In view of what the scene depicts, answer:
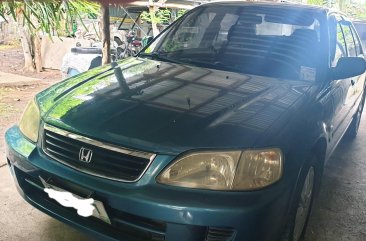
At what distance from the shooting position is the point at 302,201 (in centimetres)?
227

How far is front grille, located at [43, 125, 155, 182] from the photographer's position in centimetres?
176

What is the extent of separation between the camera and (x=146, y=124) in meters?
1.91

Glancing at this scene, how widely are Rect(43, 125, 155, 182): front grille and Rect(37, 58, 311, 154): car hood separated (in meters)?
0.04

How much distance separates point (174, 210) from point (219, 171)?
0.29 m

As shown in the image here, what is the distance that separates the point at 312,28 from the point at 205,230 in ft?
6.38

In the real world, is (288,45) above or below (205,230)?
above

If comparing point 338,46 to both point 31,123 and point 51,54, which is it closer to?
point 31,123

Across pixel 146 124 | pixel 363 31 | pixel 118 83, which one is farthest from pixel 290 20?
pixel 363 31

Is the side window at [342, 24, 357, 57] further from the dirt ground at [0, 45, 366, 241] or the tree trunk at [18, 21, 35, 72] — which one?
the tree trunk at [18, 21, 35, 72]

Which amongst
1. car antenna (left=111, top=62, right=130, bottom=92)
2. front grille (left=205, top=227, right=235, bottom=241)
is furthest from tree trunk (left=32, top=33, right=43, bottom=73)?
front grille (left=205, top=227, right=235, bottom=241)

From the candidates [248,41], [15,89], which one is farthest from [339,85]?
[15,89]

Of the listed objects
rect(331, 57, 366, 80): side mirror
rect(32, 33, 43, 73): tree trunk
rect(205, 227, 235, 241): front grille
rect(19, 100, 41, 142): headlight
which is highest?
rect(331, 57, 366, 80): side mirror

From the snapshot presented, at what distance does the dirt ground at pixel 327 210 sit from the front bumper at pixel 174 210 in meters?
0.72

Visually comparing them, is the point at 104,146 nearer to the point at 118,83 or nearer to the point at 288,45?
the point at 118,83
